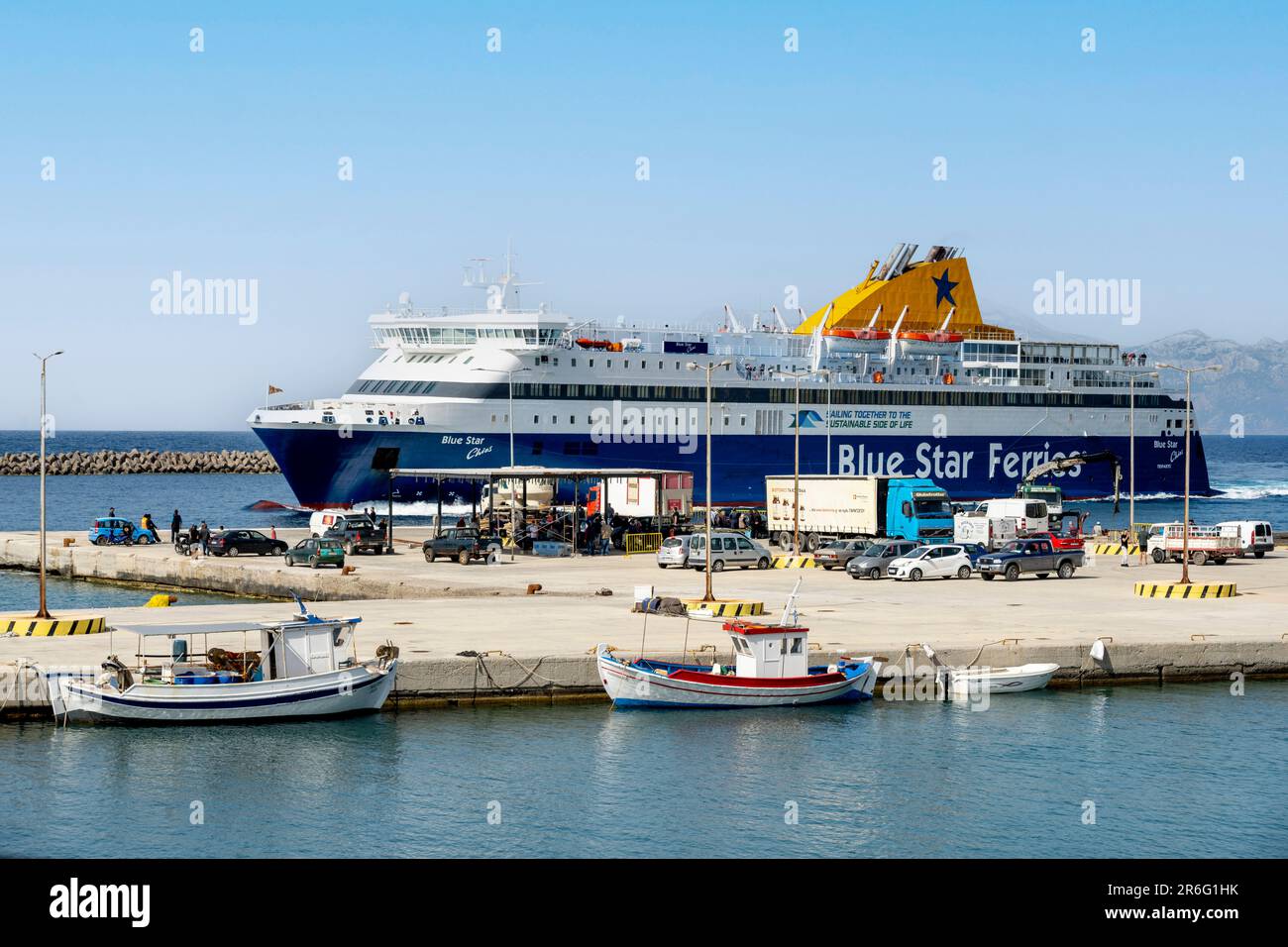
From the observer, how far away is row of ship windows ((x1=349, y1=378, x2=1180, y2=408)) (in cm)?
8119

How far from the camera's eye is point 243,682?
1070 inches

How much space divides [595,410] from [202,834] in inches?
2515

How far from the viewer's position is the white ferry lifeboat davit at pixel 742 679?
28500 millimetres

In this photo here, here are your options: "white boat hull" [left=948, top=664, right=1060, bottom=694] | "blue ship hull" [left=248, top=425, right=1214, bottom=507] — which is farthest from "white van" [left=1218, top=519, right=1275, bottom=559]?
"blue ship hull" [left=248, top=425, right=1214, bottom=507]

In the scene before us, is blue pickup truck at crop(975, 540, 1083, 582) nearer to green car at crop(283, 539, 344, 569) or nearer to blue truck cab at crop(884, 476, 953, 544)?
blue truck cab at crop(884, 476, 953, 544)

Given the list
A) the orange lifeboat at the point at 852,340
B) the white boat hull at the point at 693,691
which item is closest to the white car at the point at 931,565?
the white boat hull at the point at 693,691

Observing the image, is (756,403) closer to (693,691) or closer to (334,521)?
(334,521)

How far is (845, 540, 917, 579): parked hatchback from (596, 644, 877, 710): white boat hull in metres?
16.7

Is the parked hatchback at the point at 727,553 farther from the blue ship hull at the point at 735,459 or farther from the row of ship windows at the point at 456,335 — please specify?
the row of ship windows at the point at 456,335

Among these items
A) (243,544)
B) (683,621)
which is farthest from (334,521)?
(683,621)

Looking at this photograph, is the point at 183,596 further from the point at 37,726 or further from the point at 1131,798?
the point at 1131,798

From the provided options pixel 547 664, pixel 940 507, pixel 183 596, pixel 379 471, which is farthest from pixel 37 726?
pixel 379 471

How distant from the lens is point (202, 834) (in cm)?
2122

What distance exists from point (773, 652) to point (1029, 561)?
1954 cm
